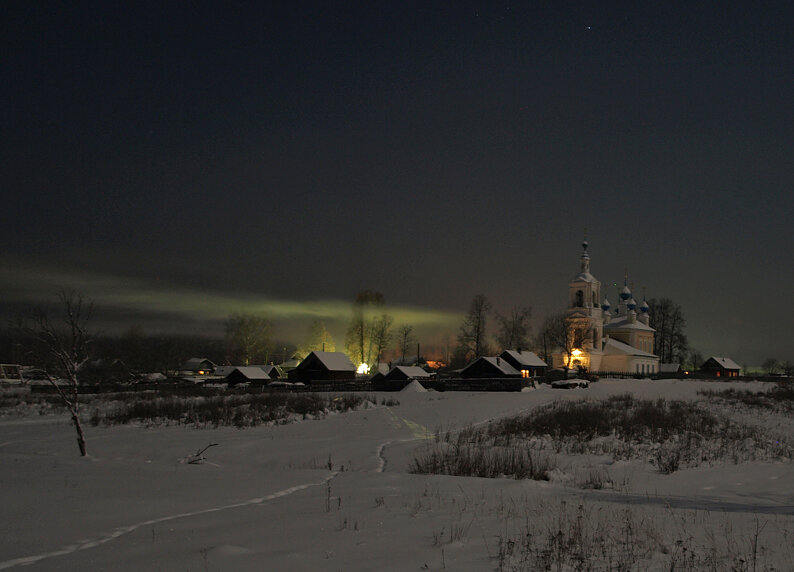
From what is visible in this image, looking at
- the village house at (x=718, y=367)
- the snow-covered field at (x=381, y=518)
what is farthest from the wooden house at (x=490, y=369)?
the village house at (x=718, y=367)

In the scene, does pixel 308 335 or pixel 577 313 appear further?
pixel 308 335

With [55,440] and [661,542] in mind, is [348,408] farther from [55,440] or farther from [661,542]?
[661,542]

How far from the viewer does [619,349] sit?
85.8 metres

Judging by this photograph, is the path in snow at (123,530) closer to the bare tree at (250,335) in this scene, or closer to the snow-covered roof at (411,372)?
the snow-covered roof at (411,372)

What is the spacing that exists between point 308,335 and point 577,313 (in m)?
41.6

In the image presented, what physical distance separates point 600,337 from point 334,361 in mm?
42598

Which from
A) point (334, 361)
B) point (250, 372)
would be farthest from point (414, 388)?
point (250, 372)

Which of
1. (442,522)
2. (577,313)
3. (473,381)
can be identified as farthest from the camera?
(577,313)

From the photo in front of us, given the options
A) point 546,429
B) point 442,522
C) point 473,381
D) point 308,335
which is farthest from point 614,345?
point 442,522

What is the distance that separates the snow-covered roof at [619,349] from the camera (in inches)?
3367

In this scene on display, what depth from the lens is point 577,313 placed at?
8475cm

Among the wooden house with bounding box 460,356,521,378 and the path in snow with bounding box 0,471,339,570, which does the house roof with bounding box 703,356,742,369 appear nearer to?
the wooden house with bounding box 460,356,521,378

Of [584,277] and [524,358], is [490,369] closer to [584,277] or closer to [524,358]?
[524,358]

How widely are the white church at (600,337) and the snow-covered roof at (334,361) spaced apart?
3113cm
